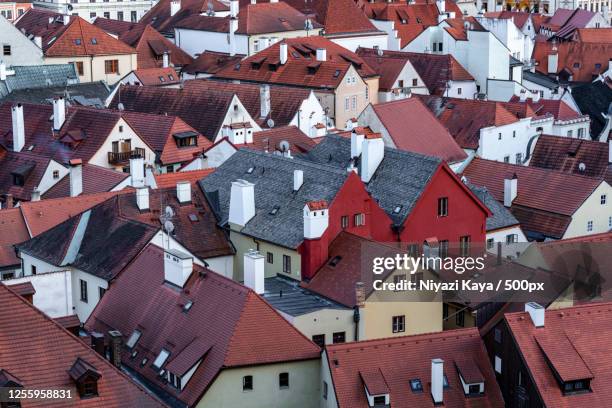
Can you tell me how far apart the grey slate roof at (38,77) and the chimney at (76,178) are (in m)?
26.9

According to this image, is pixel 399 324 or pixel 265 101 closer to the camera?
pixel 399 324

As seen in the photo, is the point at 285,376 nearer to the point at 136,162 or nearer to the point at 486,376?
the point at 486,376

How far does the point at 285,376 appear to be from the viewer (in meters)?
55.2

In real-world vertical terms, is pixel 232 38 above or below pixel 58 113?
above

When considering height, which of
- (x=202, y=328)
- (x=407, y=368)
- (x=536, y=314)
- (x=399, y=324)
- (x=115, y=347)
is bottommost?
(x=399, y=324)

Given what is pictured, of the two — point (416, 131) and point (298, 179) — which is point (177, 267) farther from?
point (416, 131)

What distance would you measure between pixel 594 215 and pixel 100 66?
50186 mm

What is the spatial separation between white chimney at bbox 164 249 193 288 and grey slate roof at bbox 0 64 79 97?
47550 millimetres

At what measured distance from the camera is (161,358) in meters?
56.0

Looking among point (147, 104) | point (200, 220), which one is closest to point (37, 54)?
point (147, 104)

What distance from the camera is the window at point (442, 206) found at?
7056 cm

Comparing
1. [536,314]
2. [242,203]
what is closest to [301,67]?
[242,203]

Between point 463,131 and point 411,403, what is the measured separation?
45.9 meters

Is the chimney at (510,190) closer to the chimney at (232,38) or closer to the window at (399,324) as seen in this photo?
the window at (399,324)
